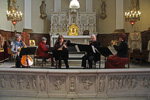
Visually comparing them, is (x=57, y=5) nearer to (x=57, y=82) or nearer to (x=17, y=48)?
(x=17, y=48)

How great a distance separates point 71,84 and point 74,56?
472cm

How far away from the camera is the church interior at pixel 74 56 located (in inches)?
143

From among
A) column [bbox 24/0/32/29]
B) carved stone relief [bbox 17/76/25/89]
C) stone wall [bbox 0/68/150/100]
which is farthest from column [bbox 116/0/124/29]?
carved stone relief [bbox 17/76/25/89]

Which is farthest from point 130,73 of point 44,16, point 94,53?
point 44,16

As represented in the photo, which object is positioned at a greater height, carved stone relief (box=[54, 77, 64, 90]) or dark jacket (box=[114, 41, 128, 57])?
dark jacket (box=[114, 41, 128, 57])

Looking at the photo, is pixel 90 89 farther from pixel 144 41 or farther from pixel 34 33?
pixel 34 33

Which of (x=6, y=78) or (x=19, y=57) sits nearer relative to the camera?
(x=6, y=78)

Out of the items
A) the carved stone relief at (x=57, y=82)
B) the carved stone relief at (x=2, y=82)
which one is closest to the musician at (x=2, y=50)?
the carved stone relief at (x=2, y=82)

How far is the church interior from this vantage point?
11.9 feet

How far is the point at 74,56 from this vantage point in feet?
27.2

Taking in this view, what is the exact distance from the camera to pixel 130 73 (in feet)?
12.2

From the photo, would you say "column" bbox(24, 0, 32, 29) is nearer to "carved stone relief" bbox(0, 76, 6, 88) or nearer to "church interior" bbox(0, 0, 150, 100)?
"church interior" bbox(0, 0, 150, 100)

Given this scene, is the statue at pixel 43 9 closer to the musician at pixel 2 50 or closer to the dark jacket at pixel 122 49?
the musician at pixel 2 50

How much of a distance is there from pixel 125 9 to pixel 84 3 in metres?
3.63
